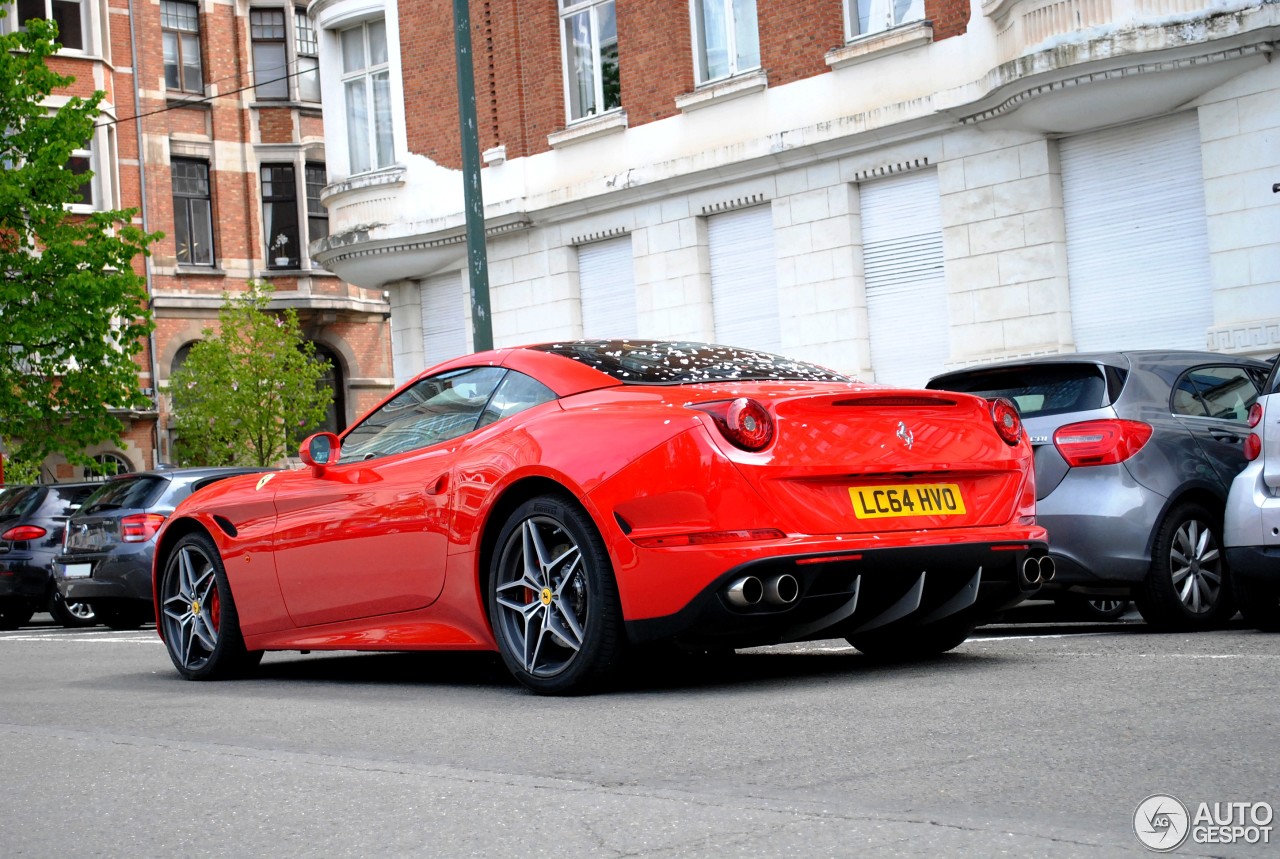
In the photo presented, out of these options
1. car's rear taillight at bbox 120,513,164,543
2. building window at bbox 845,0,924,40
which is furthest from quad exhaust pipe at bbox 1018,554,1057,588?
building window at bbox 845,0,924,40

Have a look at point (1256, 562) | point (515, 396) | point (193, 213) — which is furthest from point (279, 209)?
point (1256, 562)

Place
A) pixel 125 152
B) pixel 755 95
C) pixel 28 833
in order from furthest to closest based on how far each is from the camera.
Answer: pixel 125 152 < pixel 755 95 < pixel 28 833

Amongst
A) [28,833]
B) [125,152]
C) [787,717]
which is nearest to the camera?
[28,833]

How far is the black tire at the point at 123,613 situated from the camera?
53.9ft

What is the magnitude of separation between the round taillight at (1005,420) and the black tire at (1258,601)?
166cm

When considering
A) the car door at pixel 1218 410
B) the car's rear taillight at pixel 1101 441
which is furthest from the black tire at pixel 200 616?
the car door at pixel 1218 410

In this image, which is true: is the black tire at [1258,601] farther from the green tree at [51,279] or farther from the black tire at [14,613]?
the green tree at [51,279]

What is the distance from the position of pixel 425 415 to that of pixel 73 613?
458 inches

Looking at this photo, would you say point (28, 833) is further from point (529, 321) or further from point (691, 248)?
point (529, 321)

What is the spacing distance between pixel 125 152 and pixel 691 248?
85.2ft

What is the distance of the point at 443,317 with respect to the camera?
89.4ft

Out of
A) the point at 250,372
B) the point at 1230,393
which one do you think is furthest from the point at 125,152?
the point at 1230,393

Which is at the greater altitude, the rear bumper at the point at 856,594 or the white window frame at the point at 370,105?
the white window frame at the point at 370,105

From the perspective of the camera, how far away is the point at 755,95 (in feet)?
71.8
